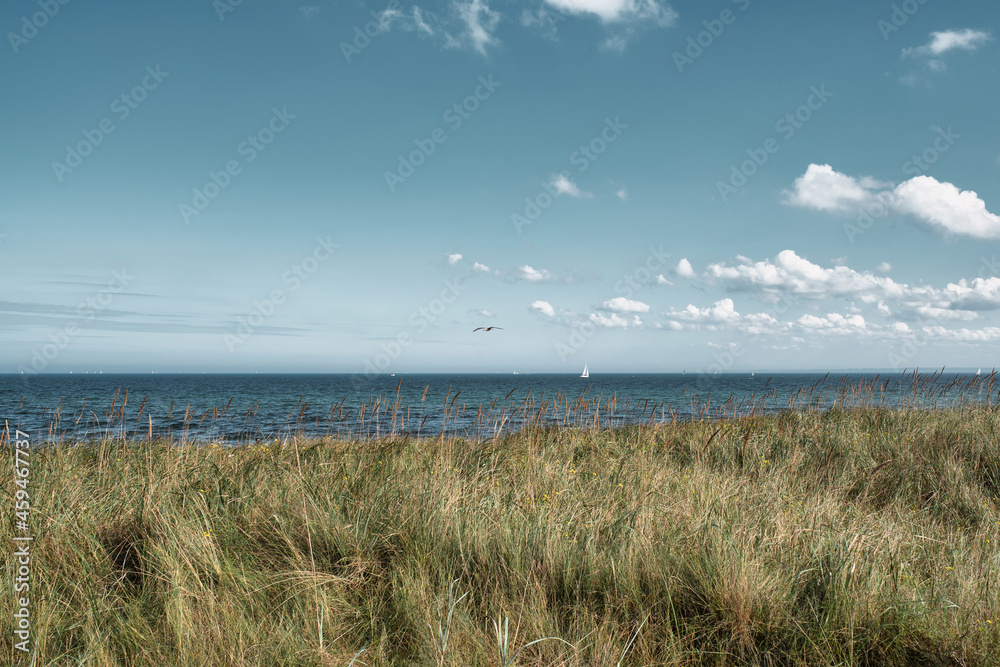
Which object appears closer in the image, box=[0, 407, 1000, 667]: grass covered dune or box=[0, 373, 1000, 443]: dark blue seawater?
box=[0, 407, 1000, 667]: grass covered dune

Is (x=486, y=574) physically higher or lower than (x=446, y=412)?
lower

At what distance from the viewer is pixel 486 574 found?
10.8 ft

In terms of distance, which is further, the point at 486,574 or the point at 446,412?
the point at 446,412

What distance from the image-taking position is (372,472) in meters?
5.27

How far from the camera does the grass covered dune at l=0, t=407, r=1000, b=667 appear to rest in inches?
103

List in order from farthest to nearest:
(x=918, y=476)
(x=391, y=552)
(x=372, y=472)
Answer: (x=918, y=476) < (x=372, y=472) < (x=391, y=552)

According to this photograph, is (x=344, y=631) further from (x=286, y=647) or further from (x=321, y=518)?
(x=321, y=518)

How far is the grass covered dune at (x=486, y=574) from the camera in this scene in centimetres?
262

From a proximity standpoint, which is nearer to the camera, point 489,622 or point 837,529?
point 489,622

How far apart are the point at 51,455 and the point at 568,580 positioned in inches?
258

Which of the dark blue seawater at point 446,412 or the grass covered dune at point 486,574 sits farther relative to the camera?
the dark blue seawater at point 446,412

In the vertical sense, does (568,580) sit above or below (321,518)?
below

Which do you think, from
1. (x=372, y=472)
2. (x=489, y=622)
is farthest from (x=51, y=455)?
(x=489, y=622)

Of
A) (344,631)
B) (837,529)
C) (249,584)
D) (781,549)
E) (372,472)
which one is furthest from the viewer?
(372,472)
